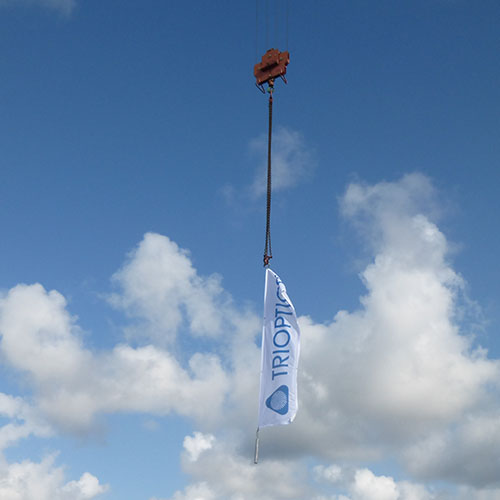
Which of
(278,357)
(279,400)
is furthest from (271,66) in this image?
(279,400)

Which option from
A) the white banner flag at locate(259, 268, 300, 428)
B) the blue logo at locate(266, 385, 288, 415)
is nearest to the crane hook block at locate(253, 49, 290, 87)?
the white banner flag at locate(259, 268, 300, 428)

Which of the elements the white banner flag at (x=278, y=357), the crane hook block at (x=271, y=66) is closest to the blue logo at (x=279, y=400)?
the white banner flag at (x=278, y=357)

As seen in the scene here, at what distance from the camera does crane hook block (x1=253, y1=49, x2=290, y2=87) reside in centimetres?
5075

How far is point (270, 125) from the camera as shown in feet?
166

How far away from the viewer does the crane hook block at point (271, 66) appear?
50.8 m

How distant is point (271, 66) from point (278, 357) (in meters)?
22.8

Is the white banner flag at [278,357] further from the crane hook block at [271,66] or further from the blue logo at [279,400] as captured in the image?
the crane hook block at [271,66]

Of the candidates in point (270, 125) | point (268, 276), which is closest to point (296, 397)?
point (268, 276)

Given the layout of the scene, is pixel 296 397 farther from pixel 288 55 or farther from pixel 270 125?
pixel 288 55

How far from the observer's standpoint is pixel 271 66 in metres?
51.2

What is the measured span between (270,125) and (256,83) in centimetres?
386

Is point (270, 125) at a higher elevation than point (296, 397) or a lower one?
higher

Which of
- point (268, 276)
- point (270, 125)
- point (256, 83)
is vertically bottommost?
point (268, 276)

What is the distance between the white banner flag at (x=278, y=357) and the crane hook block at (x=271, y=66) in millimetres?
15796
